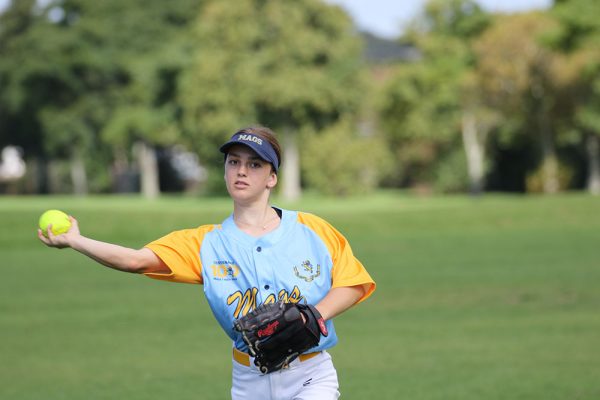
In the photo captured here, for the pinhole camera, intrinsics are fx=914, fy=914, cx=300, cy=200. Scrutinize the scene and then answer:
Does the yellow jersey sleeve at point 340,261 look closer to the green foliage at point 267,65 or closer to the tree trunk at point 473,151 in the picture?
the green foliage at point 267,65

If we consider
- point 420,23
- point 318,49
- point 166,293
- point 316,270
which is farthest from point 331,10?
point 316,270

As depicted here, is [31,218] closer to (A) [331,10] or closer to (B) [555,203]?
(B) [555,203]

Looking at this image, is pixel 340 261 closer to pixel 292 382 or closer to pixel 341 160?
pixel 292 382

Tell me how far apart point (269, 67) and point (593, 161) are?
20.5m

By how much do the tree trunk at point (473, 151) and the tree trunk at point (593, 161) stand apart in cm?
704

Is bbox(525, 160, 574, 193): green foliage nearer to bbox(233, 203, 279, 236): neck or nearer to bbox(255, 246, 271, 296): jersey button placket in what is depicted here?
bbox(233, 203, 279, 236): neck

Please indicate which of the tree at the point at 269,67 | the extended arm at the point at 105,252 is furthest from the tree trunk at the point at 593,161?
the extended arm at the point at 105,252

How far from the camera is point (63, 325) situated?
13578mm

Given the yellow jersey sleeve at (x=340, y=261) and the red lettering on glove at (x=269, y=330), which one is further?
the yellow jersey sleeve at (x=340, y=261)

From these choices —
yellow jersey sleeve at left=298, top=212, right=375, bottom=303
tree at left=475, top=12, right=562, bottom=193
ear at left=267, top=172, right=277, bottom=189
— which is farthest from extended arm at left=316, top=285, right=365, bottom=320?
tree at left=475, top=12, right=562, bottom=193

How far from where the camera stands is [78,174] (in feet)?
231

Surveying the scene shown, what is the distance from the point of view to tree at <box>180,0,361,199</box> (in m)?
55.5

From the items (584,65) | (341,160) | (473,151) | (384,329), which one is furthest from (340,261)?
(473,151)

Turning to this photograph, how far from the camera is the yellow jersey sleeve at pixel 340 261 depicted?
4430 mm
